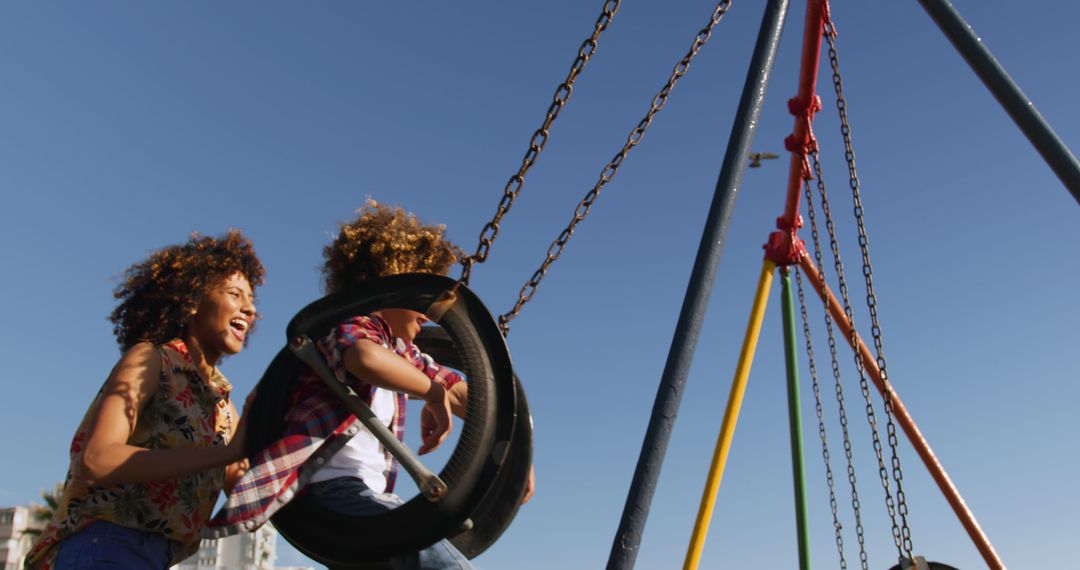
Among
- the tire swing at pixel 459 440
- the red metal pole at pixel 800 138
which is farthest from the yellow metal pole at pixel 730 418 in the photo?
the tire swing at pixel 459 440

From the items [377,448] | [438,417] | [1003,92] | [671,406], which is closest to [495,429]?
[438,417]

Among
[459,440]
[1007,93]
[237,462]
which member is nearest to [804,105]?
[1007,93]

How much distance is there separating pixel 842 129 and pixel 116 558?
477 centimetres

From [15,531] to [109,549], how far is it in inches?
1118

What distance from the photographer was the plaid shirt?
2.23m

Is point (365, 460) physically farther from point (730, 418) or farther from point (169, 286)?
point (730, 418)

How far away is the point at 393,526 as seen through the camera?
7.84 feet

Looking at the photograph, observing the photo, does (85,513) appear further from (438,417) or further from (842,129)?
(842,129)

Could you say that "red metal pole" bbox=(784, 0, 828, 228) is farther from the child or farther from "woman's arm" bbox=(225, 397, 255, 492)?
"woman's arm" bbox=(225, 397, 255, 492)

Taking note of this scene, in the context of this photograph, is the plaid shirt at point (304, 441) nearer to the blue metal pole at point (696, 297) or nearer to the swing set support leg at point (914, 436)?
the blue metal pole at point (696, 297)

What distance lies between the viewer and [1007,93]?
4.63 m

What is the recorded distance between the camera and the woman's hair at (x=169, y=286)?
2551 mm

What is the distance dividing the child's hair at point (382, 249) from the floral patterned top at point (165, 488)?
58 cm

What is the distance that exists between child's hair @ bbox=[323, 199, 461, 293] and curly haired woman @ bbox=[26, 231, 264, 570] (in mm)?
271
